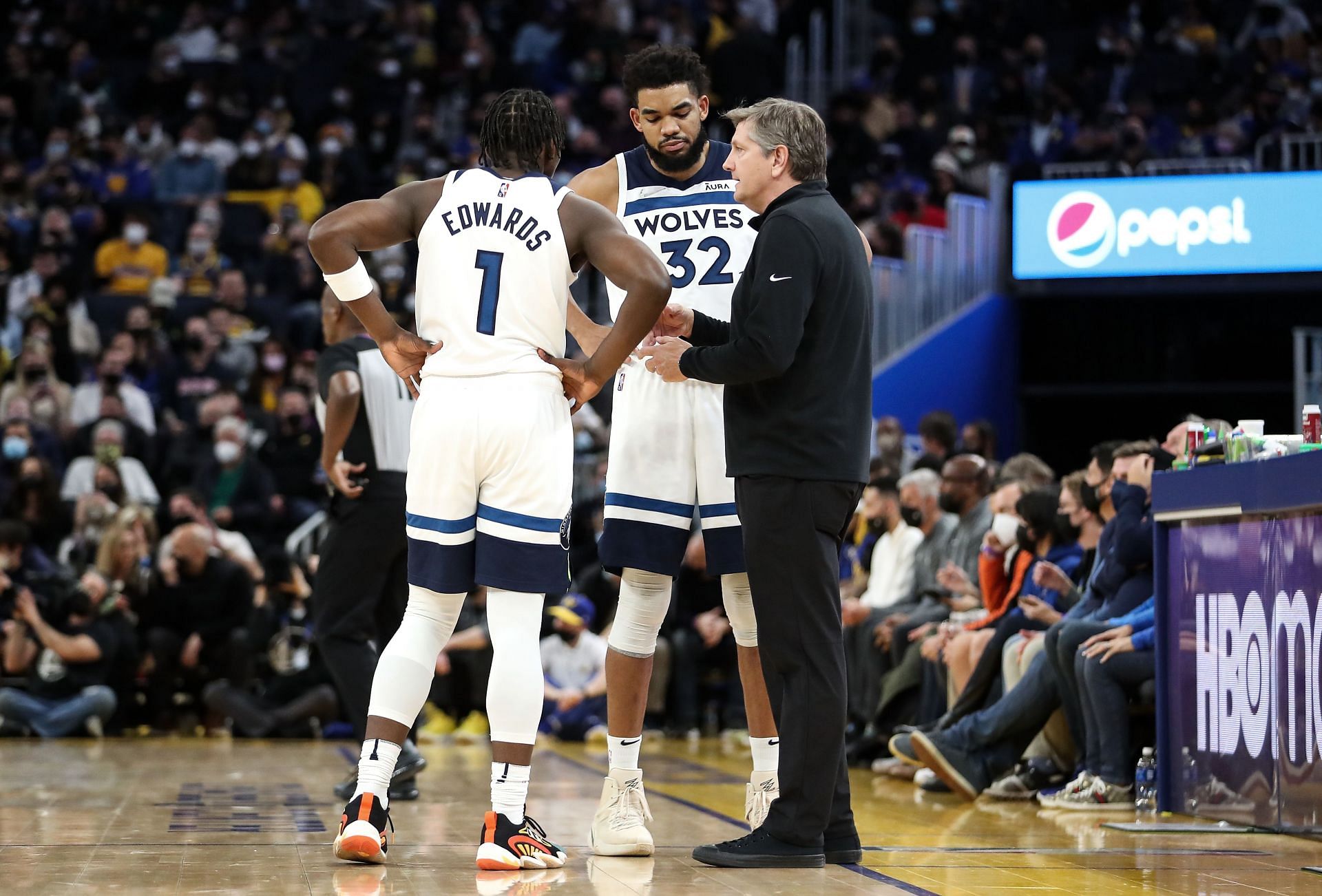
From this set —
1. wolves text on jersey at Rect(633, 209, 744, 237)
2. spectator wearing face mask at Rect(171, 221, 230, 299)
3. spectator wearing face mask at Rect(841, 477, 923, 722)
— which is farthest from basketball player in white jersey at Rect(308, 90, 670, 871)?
spectator wearing face mask at Rect(171, 221, 230, 299)

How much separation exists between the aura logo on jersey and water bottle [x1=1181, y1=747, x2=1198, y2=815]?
0.10 m

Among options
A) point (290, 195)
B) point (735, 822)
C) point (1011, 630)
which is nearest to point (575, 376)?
point (735, 822)

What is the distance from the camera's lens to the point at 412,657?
4621 mm

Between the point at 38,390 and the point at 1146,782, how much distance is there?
35.1 ft

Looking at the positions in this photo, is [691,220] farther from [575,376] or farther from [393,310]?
[393,310]

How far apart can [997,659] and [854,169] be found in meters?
12.1

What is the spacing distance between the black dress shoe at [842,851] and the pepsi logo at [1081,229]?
10.6 m

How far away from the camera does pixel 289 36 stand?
21.2m

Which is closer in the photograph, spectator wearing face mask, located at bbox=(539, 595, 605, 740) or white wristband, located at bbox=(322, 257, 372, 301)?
white wristband, located at bbox=(322, 257, 372, 301)

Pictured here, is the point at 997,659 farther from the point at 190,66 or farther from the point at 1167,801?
the point at 190,66

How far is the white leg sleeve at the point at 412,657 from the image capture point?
15.1ft

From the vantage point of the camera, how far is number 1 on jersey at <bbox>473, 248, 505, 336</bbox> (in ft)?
15.2

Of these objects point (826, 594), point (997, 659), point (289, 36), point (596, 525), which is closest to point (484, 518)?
point (826, 594)

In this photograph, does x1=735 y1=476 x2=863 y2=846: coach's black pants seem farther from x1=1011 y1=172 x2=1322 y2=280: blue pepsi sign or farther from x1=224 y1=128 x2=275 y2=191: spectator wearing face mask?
x1=224 y1=128 x2=275 y2=191: spectator wearing face mask
